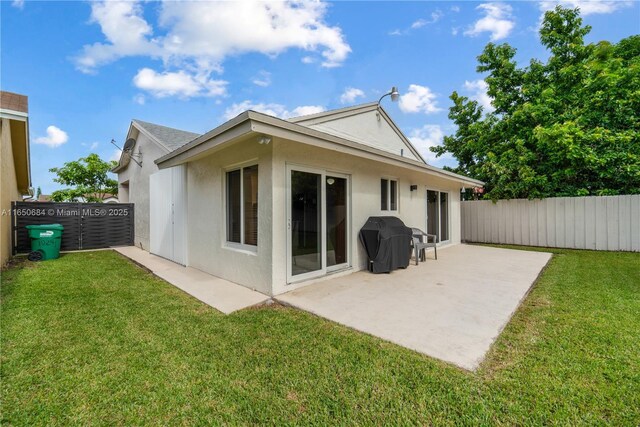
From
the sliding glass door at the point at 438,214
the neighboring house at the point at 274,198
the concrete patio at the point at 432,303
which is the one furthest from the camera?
the sliding glass door at the point at 438,214

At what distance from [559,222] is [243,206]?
11.9m

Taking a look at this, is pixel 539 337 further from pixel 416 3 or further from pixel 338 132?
pixel 416 3

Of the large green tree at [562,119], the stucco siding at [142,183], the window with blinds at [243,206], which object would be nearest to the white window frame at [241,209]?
the window with blinds at [243,206]

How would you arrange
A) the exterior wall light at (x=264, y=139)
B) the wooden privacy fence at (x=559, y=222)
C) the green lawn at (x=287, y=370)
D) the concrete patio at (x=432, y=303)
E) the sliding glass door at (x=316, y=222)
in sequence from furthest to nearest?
the wooden privacy fence at (x=559, y=222)
the sliding glass door at (x=316, y=222)
the exterior wall light at (x=264, y=139)
the concrete patio at (x=432, y=303)
the green lawn at (x=287, y=370)

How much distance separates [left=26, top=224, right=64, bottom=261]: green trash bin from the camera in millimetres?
7723

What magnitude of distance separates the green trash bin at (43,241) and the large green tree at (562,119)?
16028mm

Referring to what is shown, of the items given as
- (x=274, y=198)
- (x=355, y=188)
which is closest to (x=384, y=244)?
(x=355, y=188)

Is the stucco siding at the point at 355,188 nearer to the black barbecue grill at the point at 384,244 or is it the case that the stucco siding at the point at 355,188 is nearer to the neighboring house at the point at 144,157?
the black barbecue grill at the point at 384,244

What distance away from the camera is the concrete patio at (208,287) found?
4305mm

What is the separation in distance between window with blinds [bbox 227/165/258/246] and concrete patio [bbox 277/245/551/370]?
146cm

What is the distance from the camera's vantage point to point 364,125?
10.0m

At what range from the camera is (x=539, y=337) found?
10.0 feet

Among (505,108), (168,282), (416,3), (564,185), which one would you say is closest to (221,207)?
(168,282)

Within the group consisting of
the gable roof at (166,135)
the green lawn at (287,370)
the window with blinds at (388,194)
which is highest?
the gable roof at (166,135)
